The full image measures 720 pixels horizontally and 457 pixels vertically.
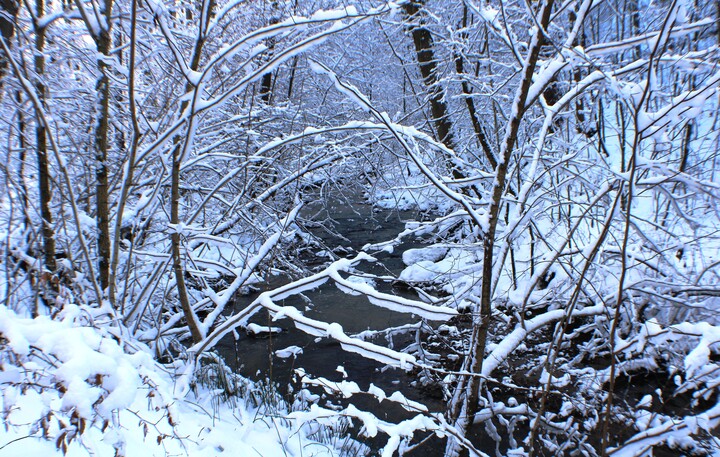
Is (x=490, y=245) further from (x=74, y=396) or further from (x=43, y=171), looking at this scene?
(x=43, y=171)

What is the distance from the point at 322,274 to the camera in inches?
101

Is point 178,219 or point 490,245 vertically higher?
point 490,245

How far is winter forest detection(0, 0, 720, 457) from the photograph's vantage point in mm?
1955

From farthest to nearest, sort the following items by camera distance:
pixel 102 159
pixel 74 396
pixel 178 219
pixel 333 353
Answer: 1. pixel 333 353
2. pixel 178 219
3. pixel 102 159
4. pixel 74 396

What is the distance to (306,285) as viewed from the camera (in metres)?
2.60

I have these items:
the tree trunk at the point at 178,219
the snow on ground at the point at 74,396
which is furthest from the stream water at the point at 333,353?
the snow on ground at the point at 74,396

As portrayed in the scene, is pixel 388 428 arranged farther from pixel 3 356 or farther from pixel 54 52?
pixel 54 52

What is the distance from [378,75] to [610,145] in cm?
613

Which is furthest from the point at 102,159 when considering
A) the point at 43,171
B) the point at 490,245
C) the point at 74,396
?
the point at 490,245

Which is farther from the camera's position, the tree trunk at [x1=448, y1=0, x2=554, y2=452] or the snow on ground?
the tree trunk at [x1=448, y1=0, x2=554, y2=452]

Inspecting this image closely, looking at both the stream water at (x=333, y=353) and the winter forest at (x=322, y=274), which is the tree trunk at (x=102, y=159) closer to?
the winter forest at (x=322, y=274)

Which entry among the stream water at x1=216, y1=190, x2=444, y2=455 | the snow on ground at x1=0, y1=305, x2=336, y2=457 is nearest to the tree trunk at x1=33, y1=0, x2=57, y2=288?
the snow on ground at x1=0, y1=305, x2=336, y2=457

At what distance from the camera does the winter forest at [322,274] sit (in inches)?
77.0

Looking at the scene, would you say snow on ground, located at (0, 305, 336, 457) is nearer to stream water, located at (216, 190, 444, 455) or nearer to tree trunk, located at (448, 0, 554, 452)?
stream water, located at (216, 190, 444, 455)
